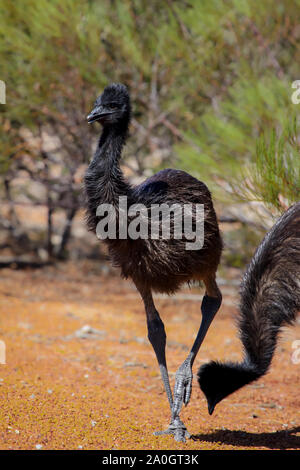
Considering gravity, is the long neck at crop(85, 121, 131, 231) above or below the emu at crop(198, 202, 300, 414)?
above

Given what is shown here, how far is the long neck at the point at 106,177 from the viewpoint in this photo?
350cm

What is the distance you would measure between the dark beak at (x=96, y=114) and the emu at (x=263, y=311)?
4.13ft

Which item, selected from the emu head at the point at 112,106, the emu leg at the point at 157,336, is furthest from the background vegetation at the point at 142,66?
the emu leg at the point at 157,336

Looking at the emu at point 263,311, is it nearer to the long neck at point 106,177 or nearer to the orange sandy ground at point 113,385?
the orange sandy ground at point 113,385

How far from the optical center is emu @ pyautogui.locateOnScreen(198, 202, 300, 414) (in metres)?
3.43

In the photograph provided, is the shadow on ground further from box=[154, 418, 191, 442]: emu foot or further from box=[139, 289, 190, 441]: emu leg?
box=[139, 289, 190, 441]: emu leg

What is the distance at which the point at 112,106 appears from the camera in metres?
3.66

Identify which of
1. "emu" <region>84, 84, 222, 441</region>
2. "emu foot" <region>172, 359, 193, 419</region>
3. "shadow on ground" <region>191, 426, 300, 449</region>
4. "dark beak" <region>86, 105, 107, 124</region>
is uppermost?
"dark beak" <region>86, 105, 107, 124</region>

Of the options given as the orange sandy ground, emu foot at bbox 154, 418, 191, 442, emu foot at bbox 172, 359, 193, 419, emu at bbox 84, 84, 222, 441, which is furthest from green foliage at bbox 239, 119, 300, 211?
emu foot at bbox 154, 418, 191, 442

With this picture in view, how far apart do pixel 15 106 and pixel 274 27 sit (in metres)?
3.45

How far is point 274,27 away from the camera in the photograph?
7.61 meters

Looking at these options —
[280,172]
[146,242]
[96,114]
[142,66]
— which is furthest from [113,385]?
[142,66]

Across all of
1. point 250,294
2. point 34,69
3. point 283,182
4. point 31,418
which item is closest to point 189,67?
point 34,69

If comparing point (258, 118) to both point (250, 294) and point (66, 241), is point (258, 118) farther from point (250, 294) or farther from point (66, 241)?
point (66, 241)
